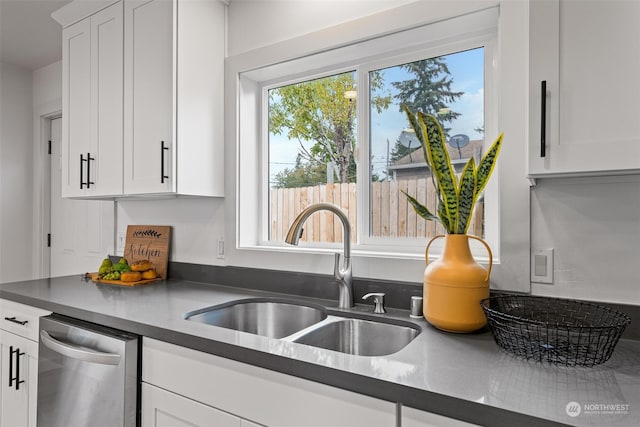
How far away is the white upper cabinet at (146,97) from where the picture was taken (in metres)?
1.78

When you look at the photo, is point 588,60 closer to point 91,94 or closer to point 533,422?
point 533,422

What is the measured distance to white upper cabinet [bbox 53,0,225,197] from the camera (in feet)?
5.82

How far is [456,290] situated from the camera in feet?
3.67

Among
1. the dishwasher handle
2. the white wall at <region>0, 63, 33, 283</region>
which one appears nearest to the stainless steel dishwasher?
the dishwasher handle

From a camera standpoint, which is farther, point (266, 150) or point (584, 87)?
point (266, 150)

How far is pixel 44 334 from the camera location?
5.03ft

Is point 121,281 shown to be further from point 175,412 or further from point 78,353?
point 175,412

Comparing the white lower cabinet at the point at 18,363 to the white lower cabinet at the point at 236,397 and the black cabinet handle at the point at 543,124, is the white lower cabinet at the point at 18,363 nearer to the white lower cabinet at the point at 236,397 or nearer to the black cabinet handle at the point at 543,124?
the white lower cabinet at the point at 236,397

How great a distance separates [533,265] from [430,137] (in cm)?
55

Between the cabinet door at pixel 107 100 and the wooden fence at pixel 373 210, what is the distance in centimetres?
85

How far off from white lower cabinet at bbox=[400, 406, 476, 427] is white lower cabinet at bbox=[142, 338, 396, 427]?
3cm

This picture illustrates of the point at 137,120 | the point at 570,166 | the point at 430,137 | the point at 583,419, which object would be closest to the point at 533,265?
the point at 570,166

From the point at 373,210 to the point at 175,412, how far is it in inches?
43.7

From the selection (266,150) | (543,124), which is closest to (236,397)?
(543,124)
